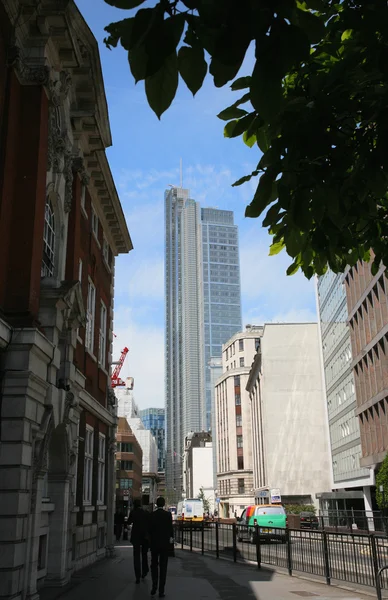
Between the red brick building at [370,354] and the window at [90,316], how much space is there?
21.7 meters

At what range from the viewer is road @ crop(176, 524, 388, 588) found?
12.1 m

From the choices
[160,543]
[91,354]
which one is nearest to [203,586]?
[160,543]

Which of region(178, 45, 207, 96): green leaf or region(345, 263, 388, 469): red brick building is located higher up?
region(345, 263, 388, 469): red brick building

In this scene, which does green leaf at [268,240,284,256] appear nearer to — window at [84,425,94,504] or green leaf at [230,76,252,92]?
green leaf at [230,76,252,92]

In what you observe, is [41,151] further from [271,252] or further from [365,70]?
[365,70]

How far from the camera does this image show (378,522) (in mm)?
36062

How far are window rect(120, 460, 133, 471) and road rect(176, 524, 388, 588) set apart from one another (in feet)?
248

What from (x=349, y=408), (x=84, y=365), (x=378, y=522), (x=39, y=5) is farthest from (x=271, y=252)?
(x=349, y=408)

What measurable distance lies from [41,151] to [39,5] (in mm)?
2948

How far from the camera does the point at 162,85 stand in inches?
121

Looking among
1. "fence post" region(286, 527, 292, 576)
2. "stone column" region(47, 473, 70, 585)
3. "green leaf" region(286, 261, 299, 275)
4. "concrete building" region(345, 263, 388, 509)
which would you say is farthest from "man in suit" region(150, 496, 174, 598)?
"concrete building" region(345, 263, 388, 509)

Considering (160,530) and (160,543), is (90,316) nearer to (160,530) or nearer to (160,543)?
(160,530)

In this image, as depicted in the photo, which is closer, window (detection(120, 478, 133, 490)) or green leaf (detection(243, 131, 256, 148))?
green leaf (detection(243, 131, 256, 148))

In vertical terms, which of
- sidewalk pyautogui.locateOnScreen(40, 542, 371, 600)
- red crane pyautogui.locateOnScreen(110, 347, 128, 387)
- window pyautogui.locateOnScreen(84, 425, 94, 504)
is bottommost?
sidewalk pyautogui.locateOnScreen(40, 542, 371, 600)
